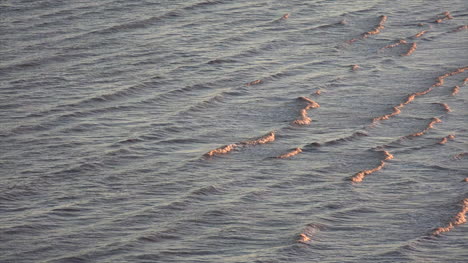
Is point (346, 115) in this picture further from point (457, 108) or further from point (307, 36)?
point (307, 36)

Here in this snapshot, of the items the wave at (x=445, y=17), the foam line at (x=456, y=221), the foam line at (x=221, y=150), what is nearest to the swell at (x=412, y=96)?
the foam line at (x=221, y=150)

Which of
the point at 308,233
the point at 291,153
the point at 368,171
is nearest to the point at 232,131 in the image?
the point at 291,153

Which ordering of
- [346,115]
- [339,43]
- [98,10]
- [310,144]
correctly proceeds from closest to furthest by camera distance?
[310,144] < [346,115] < [339,43] < [98,10]

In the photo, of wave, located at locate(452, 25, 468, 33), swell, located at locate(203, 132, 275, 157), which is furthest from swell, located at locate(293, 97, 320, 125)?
wave, located at locate(452, 25, 468, 33)

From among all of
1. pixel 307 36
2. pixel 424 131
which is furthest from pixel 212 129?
pixel 307 36

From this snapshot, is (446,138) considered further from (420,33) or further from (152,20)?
(152,20)

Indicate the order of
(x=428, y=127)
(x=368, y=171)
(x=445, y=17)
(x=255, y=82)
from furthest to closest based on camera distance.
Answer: (x=445, y=17), (x=255, y=82), (x=428, y=127), (x=368, y=171)
